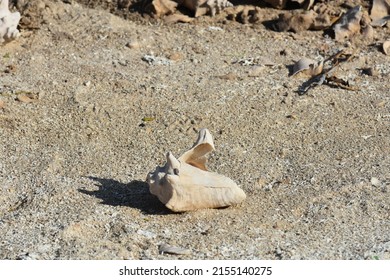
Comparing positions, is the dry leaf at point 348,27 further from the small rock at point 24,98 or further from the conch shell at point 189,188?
the conch shell at point 189,188

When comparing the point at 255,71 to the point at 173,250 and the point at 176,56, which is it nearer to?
the point at 176,56

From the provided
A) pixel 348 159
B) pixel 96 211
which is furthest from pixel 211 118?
pixel 96 211

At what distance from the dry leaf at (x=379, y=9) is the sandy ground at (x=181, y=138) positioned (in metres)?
0.12

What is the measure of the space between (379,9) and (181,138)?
1788 millimetres

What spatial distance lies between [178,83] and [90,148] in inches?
32.1

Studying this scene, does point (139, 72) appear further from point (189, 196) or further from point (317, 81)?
point (189, 196)

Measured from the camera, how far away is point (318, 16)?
591cm

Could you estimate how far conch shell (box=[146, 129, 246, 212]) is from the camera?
13.3 feet

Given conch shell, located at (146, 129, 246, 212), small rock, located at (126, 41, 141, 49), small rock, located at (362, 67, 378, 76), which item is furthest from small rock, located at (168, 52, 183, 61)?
conch shell, located at (146, 129, 246, 212)

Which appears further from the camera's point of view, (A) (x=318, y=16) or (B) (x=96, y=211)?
(A) (x=318, y=16)

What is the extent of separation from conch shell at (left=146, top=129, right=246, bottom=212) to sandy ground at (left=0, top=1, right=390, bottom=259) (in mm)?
54

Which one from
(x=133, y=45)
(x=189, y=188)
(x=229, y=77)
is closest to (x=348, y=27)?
(x=229, y=77)

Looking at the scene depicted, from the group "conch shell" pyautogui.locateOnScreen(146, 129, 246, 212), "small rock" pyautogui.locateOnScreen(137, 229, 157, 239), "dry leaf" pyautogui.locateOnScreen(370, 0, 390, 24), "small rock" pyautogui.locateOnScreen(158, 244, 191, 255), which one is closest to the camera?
"small rock" pyautogui.locateOnScreen(158, 244, 191, 255)

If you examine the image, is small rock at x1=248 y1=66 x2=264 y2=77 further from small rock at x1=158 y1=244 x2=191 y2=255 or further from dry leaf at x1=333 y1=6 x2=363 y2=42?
small rock at x1=158 y1=244 x2=191 y2=255
